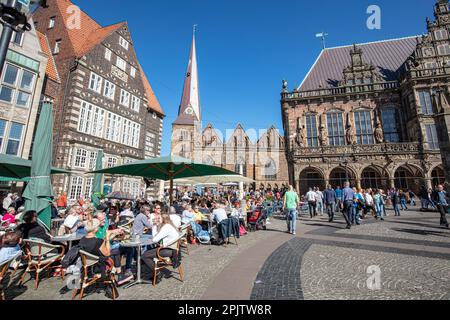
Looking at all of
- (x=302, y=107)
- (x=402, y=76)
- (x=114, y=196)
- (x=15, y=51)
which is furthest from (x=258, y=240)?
(x=402, y=76)

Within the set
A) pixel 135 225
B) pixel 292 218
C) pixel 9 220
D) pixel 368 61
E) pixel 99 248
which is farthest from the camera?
pixel 368 61

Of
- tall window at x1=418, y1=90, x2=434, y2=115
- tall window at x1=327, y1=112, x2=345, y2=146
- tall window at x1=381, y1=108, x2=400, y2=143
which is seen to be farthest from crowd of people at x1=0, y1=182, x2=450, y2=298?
tall window at x1=418, y1=90, x2=434, y2=115

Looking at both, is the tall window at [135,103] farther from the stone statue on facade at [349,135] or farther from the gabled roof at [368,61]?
the stone statue on facade at [349,135]

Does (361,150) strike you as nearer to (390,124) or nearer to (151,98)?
(390,124)

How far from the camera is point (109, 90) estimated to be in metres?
19.0

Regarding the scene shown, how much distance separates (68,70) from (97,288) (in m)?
18.7

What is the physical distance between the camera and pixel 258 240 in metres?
7.82

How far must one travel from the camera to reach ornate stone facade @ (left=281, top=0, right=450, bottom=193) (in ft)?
70.2

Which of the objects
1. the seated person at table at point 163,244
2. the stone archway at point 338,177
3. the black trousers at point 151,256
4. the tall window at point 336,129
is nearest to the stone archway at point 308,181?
the stone archway at point 338,177

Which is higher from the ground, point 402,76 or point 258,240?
point 402,76

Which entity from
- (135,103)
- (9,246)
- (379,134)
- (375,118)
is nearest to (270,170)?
(379,134)

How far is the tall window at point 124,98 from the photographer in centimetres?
2023

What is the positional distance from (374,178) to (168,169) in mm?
22757

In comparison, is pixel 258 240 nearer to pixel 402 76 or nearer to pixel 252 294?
pixel 252 294
